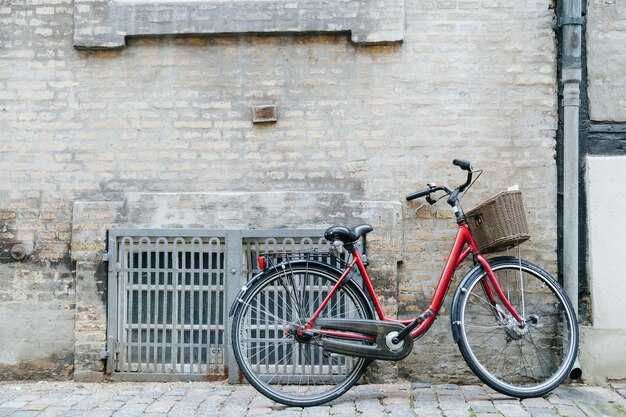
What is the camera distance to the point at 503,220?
17.2 feet

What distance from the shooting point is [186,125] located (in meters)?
6.02

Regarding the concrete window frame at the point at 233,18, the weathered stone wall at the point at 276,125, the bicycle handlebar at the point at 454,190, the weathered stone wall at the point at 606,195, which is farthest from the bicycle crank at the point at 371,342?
the concrete window frame at the point at 233,18

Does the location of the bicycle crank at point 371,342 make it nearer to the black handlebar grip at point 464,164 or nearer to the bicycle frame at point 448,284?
the bicycle frame at point 448,284

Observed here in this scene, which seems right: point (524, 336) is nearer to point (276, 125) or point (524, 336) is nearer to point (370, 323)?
point (370, 323)

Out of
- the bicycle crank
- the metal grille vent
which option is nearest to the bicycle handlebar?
the metal grille vent

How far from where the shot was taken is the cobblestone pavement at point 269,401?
16.4ft

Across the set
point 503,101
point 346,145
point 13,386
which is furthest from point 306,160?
point 13,386

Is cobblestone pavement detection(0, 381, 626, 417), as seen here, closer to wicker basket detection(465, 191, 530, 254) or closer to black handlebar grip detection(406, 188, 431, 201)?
wicker basket detection(465, 191, 530, 254)

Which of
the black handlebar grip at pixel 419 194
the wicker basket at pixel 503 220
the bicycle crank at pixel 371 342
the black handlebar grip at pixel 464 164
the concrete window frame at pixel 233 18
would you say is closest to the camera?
the bicycle crank at pixel 371 342

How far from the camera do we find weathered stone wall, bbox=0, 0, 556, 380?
589 centimetres

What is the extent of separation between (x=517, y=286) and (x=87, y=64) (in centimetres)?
362

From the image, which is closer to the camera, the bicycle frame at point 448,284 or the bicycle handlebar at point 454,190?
the bicycle frame at point 448,284

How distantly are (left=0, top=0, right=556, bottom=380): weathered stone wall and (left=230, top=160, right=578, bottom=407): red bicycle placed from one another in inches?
14.7

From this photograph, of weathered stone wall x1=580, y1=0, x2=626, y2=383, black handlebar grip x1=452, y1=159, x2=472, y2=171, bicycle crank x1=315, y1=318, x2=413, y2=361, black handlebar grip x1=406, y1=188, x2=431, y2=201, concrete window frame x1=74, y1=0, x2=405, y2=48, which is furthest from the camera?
concrete window frame x1=74, y1=0, x2=405, y2=48
